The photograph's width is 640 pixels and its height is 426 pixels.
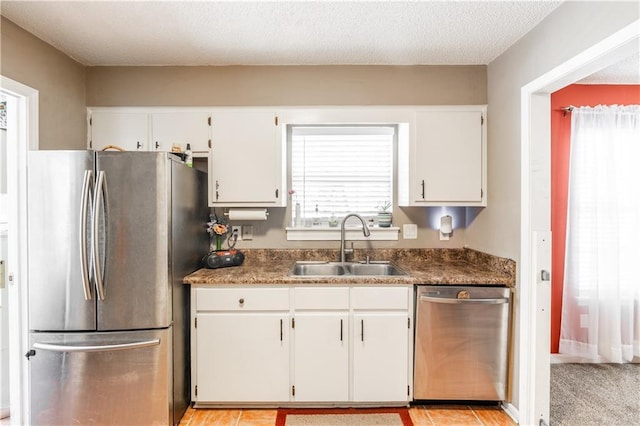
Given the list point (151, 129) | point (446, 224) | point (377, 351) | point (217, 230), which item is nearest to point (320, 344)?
point (377, 351)

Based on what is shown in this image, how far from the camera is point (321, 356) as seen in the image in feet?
6.74

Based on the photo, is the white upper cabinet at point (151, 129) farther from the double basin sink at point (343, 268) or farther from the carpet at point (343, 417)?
the carpet at point (343, 417)

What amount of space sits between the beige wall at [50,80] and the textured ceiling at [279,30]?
2.9 inches

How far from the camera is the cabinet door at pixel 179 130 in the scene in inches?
94.0

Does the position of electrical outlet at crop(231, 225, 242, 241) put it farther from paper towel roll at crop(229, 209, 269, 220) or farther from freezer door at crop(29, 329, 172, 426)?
freezer door at crop(29, 329, 172, 426)

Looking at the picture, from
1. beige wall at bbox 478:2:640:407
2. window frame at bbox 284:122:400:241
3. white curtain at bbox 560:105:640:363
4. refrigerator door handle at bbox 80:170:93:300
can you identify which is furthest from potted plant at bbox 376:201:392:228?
refrigerator door handle at bbox 80:170:93:300

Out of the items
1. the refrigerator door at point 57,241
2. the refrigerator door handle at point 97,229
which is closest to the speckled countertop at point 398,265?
the refrigerator door handle at point 97,229

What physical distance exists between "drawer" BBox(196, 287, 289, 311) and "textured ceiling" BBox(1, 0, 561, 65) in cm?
158

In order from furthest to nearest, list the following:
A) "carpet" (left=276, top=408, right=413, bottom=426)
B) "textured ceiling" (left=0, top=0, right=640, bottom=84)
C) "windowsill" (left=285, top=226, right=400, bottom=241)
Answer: "windowsill" (left=285, top=226, right=400, bottom=241) → "carpet" (left=276, top=408, right=413, bottom=426) → "textured ceiling" (left=0, top=0, right=640, bottom=84)

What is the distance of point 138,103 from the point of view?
242 cm

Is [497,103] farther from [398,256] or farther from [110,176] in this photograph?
[110,176]

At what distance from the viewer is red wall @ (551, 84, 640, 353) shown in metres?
2.61

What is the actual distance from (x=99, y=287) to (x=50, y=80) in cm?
142

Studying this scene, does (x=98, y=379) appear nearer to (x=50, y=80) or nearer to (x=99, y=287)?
(x=99, y=287)
